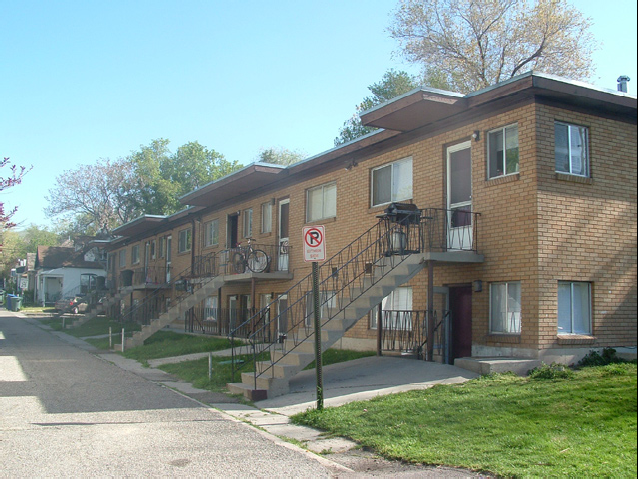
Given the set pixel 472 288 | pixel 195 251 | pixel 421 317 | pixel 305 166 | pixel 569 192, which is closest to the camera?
pixel 569 192

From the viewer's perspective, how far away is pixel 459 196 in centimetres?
1405

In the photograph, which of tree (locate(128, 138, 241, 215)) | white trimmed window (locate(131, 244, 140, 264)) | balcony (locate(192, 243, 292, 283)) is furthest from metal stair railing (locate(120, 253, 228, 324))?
tree (locate(128, 138, 241, 215))

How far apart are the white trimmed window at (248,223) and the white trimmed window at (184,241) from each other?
6716 mm

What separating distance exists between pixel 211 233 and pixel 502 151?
1706cm

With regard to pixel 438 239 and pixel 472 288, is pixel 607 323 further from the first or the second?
pixel 438 239

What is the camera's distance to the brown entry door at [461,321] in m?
13.8

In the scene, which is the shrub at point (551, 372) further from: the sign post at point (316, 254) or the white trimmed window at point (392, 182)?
the white trimmed window at point (392, 182)

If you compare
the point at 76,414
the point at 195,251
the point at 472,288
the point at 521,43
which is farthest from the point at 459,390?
the point at 521,43

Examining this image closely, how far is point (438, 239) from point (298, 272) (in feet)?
23.3

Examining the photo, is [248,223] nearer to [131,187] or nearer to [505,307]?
[505,307]

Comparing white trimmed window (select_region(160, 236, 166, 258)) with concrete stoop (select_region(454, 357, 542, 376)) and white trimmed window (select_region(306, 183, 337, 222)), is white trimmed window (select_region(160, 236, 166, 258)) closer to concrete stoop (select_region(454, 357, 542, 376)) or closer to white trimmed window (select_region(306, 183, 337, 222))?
white trimmed window (select_region(306, 183, 337, 222))

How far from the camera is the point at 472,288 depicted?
13336 millimetres

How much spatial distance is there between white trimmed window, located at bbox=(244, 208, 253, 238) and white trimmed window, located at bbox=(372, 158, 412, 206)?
315 inches

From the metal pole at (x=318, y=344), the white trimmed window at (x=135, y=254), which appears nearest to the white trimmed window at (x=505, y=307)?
the metal pole at (x=318, y=344)
